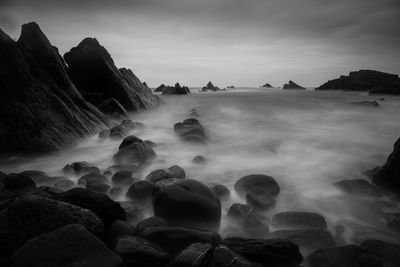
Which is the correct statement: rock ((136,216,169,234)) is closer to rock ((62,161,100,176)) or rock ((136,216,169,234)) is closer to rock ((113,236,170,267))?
rock ((113,236,170,267))

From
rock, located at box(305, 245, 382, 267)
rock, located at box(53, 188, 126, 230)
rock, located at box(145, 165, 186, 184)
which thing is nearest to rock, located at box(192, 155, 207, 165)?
rock, located at box(145, 165, 186, 184)

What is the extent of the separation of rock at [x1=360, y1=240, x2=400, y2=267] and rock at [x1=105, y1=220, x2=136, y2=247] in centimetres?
266

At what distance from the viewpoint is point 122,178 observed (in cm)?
550

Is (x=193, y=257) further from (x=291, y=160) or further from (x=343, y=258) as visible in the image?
(x=291, y=160)

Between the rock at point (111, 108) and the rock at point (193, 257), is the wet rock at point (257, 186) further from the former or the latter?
the rock at point (111, 108)

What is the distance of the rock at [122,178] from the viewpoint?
5439 mm

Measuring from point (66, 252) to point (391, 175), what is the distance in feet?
17.3

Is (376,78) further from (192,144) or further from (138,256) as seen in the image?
(138,256)

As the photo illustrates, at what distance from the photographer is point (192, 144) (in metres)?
9.08

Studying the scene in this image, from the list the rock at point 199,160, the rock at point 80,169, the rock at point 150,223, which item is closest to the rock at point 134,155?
the rock at point 80,169

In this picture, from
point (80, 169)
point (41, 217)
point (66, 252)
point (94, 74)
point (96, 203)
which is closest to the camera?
point (66, 252)

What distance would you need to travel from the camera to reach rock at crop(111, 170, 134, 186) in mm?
5439

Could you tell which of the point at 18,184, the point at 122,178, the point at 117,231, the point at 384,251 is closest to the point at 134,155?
the point at 122,178

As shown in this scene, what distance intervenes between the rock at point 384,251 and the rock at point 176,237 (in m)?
1.75
